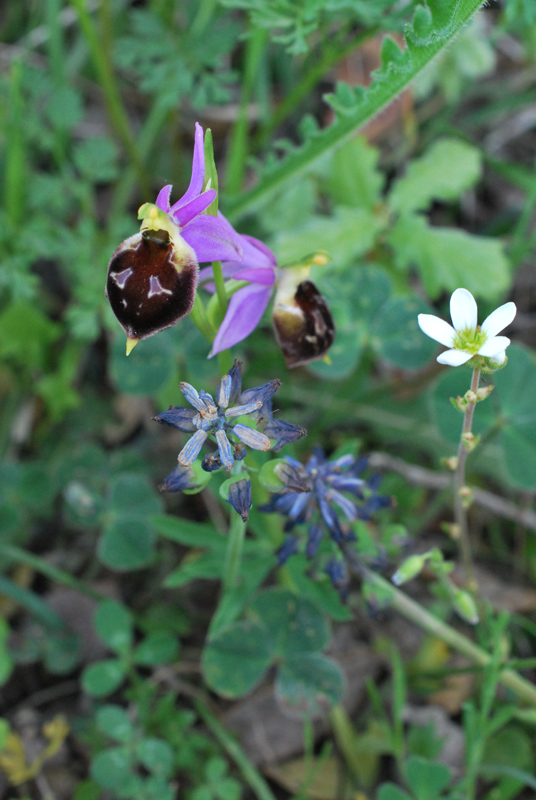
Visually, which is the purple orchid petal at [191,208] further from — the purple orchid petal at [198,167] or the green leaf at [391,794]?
the green leaf at [391,794]

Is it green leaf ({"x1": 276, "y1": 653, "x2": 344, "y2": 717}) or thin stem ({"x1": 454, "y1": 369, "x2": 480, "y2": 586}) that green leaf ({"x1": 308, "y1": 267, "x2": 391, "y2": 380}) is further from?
green leaf ({"x1": 276, "y1": 653, "x2": 344, "y2": 717})

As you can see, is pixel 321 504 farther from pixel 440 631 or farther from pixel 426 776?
pixel 426 776

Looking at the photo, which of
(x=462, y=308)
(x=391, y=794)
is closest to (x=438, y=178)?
(x=462, y=308)

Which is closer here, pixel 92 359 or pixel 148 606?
pixel 148 606

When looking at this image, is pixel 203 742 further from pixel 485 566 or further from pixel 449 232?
pixel 449 232

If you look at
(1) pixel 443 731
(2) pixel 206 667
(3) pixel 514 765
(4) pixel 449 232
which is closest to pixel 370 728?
(1) pixel 443 731

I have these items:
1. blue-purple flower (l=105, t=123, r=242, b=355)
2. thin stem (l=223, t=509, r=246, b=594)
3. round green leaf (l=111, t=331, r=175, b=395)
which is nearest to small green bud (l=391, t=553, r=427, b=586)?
thin stem (l=223, t=509, r=246, b=594)
